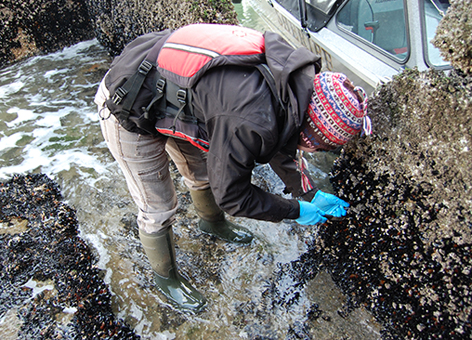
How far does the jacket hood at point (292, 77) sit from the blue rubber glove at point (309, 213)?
Answer: 0.74m

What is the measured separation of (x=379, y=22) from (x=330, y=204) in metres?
1.47

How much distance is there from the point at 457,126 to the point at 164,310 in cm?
222

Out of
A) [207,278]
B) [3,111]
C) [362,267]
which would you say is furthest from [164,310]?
[3,111]

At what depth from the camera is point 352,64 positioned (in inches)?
95.7

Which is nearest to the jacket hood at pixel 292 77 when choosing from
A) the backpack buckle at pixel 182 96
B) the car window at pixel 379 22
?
the backpack buckle at pixel 182 96

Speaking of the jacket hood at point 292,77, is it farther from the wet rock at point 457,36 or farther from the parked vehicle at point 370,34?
the parked vehicle at point 370,34

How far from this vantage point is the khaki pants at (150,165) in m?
1.83

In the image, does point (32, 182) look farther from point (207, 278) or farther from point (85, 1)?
point (85, 1)

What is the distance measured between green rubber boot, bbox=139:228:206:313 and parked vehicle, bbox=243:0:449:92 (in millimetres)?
1868

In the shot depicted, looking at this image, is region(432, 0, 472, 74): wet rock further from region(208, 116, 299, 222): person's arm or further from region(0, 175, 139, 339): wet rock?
region(0, 175, 139, 339): wet rock

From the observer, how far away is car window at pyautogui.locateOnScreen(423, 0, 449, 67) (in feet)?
6.36

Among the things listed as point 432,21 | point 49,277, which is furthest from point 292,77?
point 49,277

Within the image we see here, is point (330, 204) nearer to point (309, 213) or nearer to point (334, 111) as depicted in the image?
point (309, 213)

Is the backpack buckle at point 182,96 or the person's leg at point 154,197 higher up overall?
the backpack buckle at point 182,96
